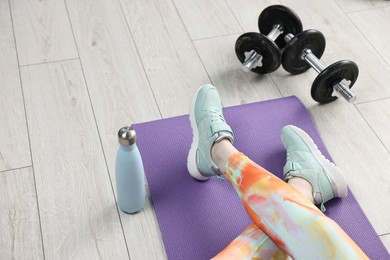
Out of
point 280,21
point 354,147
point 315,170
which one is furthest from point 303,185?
point 280,21

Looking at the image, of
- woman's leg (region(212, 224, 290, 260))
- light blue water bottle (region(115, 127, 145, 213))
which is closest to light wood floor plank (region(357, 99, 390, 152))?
woman's leg (region(212, 224, 290, 260))

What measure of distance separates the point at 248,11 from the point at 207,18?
168 millimetres

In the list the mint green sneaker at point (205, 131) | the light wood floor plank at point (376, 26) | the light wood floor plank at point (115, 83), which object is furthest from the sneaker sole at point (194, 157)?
the light wood floor plank at point (376, 26)

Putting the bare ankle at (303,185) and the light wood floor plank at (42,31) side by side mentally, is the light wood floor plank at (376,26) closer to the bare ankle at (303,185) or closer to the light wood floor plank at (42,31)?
the bare ankle at (303,185)

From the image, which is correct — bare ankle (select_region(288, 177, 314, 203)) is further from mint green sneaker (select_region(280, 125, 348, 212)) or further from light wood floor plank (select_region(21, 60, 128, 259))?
light wood floor plank (select_region(21, 60, 128, 259))

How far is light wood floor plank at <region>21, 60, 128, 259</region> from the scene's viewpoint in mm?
1336

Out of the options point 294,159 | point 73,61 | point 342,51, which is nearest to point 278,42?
point 342,51

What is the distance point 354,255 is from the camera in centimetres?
104

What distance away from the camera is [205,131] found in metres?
1.42

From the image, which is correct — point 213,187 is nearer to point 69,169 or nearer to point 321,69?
point 69,169

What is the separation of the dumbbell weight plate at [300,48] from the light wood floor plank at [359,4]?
17.6 inches

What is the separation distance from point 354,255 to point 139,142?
0.73m

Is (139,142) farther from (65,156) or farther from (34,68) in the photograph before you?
(34,68)

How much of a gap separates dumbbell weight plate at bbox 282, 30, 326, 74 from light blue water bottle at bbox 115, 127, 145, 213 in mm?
681
